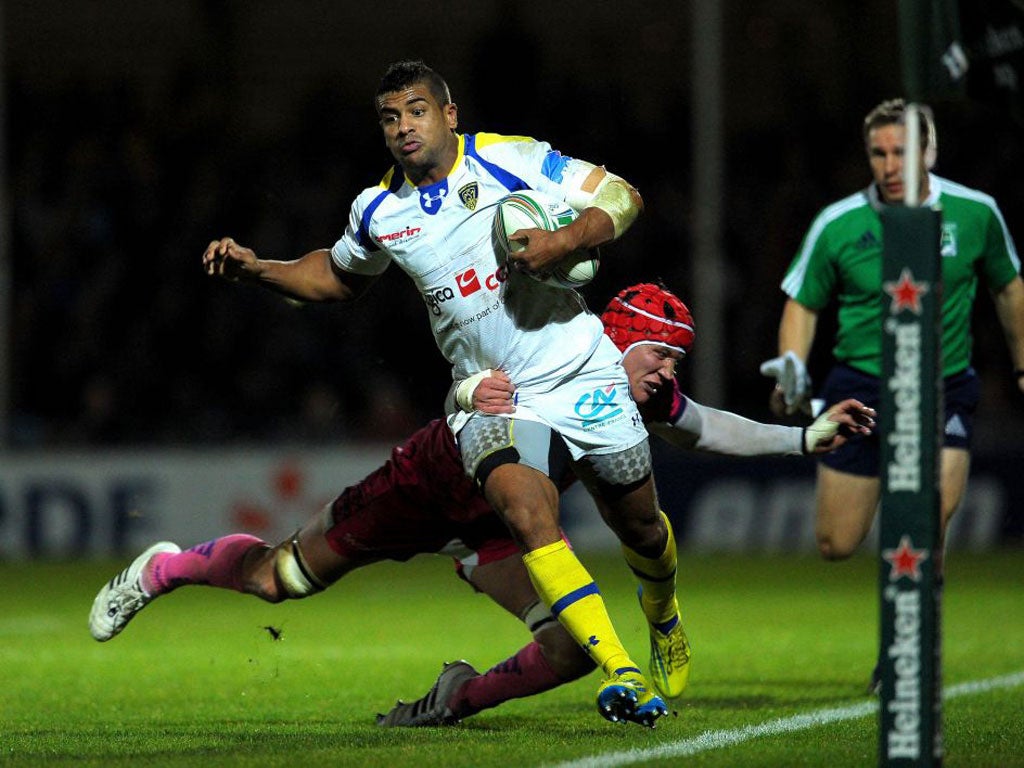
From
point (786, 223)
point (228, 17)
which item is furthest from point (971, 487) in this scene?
point (228, 17)

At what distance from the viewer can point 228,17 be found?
20.8 meters

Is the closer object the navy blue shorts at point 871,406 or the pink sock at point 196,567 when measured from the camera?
the pink sock at point 196,567

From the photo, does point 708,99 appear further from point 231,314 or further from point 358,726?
point 358,726

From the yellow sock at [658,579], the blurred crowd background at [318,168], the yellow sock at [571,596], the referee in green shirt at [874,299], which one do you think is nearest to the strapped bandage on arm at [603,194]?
the yellow sock at [571,596]

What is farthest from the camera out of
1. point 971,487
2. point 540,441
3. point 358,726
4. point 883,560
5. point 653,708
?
point 971,487

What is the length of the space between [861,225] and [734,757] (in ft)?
10.4

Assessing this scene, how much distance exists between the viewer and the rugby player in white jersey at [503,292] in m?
6.33

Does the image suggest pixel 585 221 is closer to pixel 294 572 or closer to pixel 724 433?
Answer: pixel 724 433

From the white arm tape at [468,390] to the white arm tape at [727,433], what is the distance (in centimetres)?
90

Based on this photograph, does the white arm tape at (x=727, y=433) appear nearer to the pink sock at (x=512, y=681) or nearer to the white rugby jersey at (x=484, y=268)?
the white rugby jersey at (x=484, y=268)

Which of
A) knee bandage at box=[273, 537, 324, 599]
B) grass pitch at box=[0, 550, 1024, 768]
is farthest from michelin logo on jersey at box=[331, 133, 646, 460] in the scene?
grass pitch at box=[0, 550, 1024, 768]

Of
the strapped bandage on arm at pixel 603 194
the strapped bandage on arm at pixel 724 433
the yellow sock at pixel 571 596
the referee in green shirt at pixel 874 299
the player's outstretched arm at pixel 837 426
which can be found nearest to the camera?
the yellow sock at pixel 571 596

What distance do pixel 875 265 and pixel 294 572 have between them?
3054 millimetres

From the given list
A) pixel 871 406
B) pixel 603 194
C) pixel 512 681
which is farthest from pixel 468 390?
pixel 871 406
